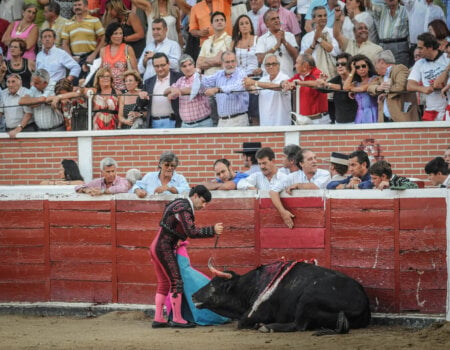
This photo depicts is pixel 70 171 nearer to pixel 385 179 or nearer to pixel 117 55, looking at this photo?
pixel 117 55

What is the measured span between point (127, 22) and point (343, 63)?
3413 millimetres

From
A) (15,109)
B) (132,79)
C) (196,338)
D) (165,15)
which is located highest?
(165,15)

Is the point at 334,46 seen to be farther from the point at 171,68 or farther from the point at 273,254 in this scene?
the point at 273,254

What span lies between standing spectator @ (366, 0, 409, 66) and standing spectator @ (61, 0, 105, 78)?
387cm

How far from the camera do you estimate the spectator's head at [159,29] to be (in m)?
12.2

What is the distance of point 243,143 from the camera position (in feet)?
35.9

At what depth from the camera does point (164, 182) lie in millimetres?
9492

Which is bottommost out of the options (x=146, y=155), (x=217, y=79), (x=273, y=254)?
(x=273, y=254)

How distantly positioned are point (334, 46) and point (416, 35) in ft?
3.22

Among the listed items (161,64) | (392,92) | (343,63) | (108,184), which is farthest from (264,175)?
(161,64)

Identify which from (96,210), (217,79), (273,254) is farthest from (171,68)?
(273,254)

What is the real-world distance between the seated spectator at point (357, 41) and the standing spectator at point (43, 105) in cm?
374

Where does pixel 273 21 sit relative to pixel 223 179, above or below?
above

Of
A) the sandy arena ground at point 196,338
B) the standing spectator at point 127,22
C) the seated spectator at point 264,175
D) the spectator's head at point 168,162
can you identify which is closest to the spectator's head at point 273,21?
the standing spectator at point 127,22
